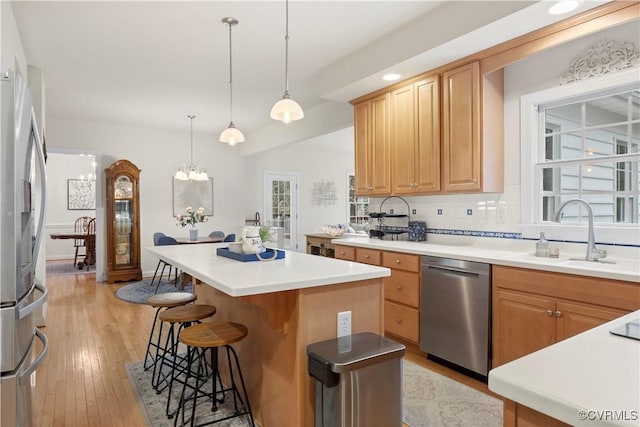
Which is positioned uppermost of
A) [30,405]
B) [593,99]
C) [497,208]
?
[593,99]

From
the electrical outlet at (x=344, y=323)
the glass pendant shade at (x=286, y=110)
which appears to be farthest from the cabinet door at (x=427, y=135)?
the electrical outlet at (x=344, y=323)

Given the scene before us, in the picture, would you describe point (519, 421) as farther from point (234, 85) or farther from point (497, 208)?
point (234, 85)

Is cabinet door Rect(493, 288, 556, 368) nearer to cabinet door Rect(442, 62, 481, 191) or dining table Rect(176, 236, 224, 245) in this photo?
cabinet door Rect(442, 62, 481, 191)

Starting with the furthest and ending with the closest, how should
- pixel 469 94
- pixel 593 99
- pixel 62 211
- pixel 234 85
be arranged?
pixel 62 211, pixel 234 85, pixel 469 94, pixel 593 99

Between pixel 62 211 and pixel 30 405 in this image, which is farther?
pixel 62 211

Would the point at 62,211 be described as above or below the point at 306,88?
below

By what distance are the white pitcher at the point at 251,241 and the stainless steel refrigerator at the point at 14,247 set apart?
3.56 ft

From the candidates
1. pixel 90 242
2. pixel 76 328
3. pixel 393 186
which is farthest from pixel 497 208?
pixel 90 242

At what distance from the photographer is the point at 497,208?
331 cm

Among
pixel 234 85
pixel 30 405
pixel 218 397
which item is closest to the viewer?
pixel 30 405

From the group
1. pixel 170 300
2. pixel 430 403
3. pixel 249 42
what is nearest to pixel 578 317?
pixel 430 403

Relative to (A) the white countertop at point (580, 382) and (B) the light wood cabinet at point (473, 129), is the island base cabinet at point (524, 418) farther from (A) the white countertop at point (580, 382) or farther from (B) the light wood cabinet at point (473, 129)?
(B) the light wood cabinet at point (473, 129)

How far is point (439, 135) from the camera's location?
337 centimetres

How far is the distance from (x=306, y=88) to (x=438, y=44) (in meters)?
2.16
